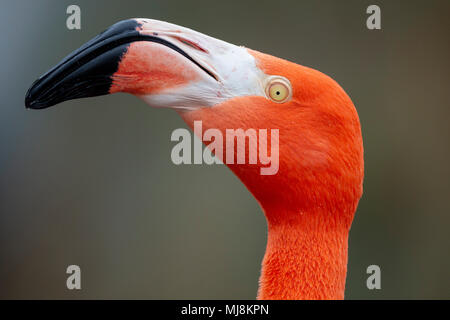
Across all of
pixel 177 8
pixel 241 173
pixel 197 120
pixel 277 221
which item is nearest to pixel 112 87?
pixel 197 120

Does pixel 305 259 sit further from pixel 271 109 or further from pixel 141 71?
pixel 141 71

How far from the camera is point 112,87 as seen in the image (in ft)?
3.07

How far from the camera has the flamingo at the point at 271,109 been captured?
93cm

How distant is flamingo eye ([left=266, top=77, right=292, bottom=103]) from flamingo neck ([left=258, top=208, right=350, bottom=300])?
282 mm

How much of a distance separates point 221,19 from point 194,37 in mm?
1778

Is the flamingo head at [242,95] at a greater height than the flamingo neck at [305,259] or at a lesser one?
greater

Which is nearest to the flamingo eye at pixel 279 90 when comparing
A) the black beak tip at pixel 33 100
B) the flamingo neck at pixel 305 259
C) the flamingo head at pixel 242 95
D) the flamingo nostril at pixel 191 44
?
the flamingo head at pixel 242 95

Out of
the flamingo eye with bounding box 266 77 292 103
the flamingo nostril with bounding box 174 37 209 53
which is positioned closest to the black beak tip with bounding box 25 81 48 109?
the flamingo nostril with bounding box 174 37 209 53

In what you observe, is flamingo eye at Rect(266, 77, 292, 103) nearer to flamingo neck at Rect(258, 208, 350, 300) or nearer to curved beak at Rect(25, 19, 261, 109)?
curved beak at Rect(25, 19, 261, 109)

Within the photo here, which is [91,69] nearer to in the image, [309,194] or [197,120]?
[197,120]

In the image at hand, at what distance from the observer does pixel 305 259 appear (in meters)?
1.07

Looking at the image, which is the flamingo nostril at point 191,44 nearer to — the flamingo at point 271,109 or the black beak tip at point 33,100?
the flamingo at point 271,109

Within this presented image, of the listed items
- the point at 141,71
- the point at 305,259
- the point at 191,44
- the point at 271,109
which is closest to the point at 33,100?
the point at 141,71

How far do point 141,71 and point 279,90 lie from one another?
31cm
